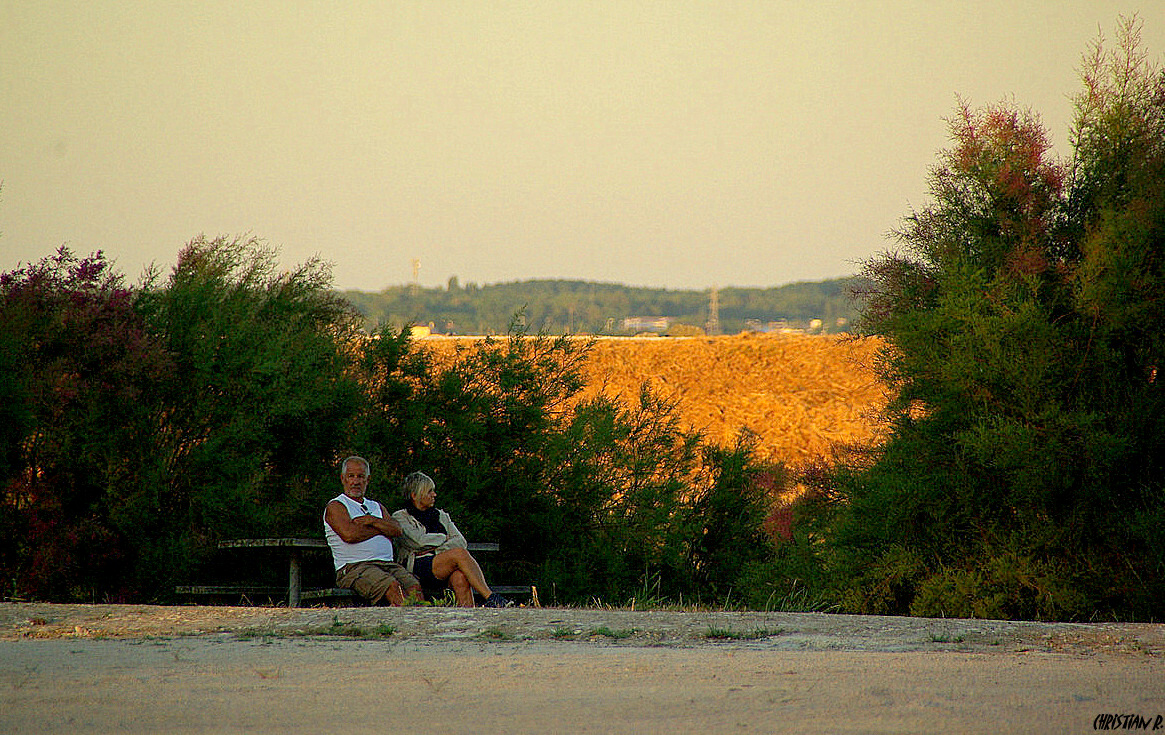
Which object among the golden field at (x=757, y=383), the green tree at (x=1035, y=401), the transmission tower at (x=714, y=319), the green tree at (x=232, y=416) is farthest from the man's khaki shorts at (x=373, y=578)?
the transmission tower at (x=714, y=319)

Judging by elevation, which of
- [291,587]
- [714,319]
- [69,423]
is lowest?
[291,587]

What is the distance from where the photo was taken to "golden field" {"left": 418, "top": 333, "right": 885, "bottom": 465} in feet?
154

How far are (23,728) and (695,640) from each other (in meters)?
3.91

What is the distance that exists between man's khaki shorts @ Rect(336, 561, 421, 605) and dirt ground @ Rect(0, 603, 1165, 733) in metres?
1.56

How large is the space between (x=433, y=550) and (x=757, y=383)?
157 feet

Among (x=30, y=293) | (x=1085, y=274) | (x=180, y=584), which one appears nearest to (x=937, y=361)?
(x=1085, y=274)

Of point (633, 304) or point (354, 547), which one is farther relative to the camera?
point (633, 304)

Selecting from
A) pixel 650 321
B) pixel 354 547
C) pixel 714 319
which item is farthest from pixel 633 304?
pixel 354 547

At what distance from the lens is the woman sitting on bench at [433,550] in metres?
9.88

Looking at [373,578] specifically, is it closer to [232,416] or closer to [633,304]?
[232,416]

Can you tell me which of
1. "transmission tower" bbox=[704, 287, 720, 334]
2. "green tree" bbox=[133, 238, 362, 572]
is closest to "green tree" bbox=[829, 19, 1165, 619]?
"green tree" bbox=[133, 238, 362, 572]

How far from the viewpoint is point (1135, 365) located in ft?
46.3

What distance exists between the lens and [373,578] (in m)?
9.68

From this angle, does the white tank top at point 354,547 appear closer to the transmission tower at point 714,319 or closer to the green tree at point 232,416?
the green tree at point 232,416
